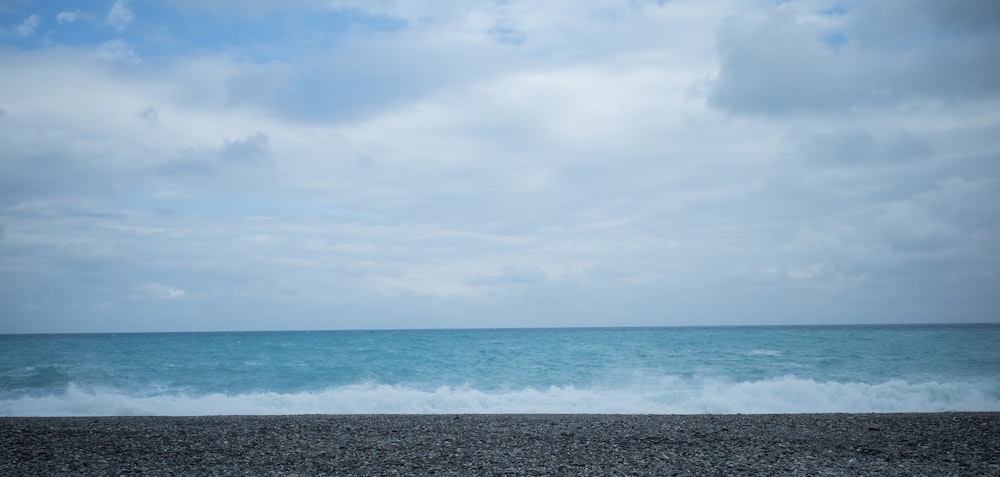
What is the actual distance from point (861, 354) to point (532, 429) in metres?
24.9

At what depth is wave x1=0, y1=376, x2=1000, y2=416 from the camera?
17531mm

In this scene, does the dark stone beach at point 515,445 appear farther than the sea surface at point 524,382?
No

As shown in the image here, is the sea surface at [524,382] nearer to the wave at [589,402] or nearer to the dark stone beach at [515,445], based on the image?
the wave at [589,402]

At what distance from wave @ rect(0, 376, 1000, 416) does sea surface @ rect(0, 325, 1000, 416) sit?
5cm

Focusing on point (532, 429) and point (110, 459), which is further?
point (532, 429)

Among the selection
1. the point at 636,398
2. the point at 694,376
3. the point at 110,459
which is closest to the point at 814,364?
the point at 694,376

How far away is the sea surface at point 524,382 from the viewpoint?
712 inches

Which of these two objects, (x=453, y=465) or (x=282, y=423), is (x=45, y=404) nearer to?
(x=282, y=423)

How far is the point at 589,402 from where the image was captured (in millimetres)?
18469

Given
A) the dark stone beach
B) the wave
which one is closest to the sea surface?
the wave

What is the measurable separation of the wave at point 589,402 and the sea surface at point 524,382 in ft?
0.17

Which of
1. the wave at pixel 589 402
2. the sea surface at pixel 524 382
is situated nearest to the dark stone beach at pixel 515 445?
the wave at pixel 589 402

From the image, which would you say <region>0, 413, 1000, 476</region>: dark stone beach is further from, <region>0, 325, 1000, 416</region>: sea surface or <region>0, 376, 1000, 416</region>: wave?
<region>0, 325, 1000, 416</region>: sea surface

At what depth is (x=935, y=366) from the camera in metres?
25.3
